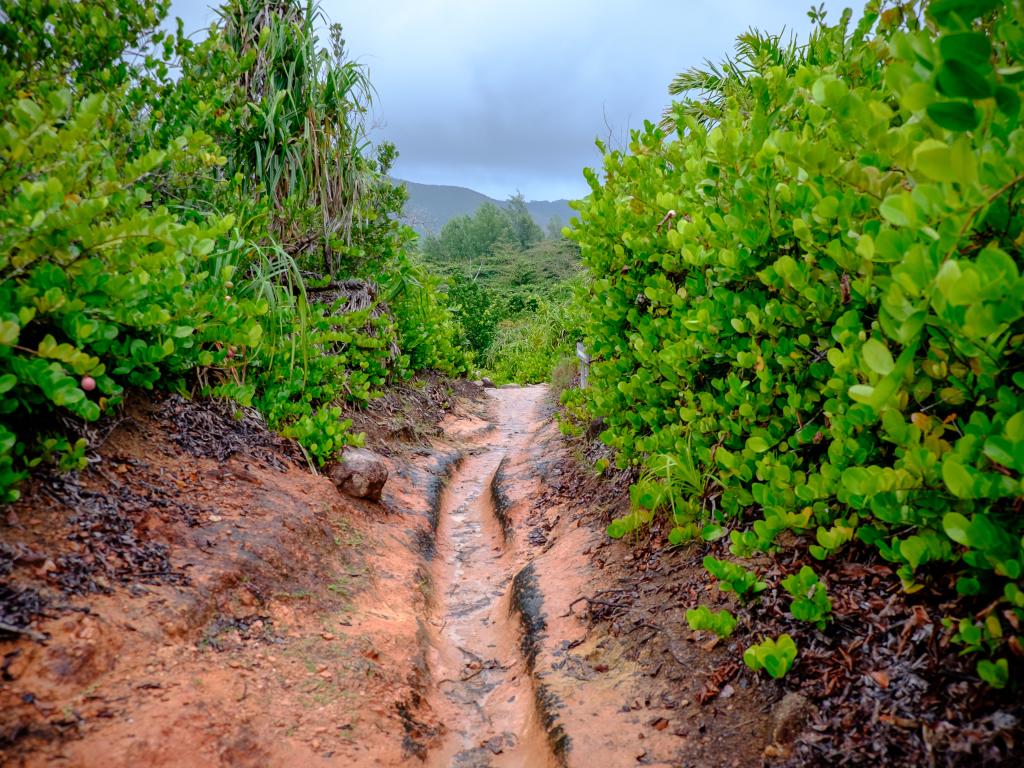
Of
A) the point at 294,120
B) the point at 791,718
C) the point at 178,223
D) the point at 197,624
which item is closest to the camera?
the point at 791,718

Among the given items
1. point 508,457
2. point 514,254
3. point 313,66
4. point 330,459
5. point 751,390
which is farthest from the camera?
point 514,254

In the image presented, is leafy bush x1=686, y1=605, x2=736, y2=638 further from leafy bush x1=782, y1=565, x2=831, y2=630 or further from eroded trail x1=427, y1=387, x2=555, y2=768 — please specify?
eroded trail x1=427, y1=387, x2=555, y2=768

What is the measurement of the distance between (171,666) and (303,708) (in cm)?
53

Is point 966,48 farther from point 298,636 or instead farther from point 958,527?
point 298,636

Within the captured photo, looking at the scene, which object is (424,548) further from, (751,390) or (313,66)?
(313,66)

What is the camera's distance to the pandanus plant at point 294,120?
556 cm

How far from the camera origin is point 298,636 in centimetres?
271

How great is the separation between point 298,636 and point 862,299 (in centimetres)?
277

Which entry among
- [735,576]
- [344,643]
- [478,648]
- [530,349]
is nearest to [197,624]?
[344,643]

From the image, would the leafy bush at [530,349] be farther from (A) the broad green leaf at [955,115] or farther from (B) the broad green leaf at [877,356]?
(A) the broad green leaf at [955,115]

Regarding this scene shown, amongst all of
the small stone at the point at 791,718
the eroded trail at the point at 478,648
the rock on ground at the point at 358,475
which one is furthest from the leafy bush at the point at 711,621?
the rock on ground at the point at 358,475

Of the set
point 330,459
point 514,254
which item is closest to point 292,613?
point 330,459

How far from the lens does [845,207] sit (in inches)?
70.0

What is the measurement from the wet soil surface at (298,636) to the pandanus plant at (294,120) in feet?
9.44
